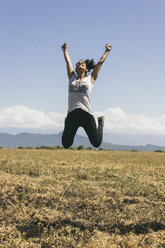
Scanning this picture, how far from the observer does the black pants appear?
19.8 feet

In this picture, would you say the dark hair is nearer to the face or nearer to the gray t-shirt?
the face

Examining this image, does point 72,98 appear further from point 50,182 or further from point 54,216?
point 50,182

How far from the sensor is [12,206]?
29.3 feet

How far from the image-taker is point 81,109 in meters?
6.14

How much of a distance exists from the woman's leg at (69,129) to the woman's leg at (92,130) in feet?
0.84

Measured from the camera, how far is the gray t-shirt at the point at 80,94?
20.4 feet

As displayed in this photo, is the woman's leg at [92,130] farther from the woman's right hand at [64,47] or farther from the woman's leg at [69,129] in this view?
the woman's right hand at [64,47]

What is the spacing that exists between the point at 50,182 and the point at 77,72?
22.1 ft

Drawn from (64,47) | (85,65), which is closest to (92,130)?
(85,65)

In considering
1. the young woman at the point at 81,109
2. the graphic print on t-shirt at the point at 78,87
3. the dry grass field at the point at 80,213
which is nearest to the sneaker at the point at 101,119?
the young woman at the point at 81,109

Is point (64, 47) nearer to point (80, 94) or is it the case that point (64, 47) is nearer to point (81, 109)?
Answer: point (80, 94)

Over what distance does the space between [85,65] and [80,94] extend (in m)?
0.99

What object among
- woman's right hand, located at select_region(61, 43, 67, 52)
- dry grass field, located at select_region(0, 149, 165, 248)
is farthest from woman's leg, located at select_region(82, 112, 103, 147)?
dry grass field, located at select_region(0, 149, 165, 248)

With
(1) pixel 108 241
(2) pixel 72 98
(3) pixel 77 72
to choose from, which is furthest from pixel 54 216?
(3) pixel 77 72
